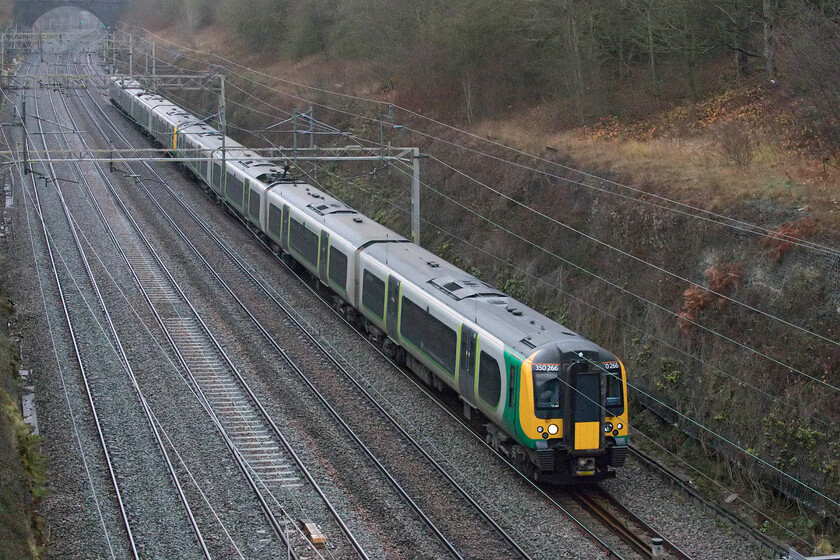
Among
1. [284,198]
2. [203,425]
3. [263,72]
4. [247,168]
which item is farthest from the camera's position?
[263,72]

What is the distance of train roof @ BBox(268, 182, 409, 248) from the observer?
21.8 m

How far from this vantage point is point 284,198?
2588cm

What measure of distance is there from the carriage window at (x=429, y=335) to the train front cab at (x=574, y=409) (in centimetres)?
255

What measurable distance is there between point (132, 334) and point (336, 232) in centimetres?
520

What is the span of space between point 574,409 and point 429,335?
407cm

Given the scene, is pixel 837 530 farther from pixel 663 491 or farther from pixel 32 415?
pixel 32 415

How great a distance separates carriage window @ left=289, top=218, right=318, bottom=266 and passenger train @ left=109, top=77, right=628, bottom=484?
3cm

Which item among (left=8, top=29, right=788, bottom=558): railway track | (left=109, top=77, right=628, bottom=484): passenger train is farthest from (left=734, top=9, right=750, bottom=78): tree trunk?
(left=8, top=29, right=788, bottom=558): railway track

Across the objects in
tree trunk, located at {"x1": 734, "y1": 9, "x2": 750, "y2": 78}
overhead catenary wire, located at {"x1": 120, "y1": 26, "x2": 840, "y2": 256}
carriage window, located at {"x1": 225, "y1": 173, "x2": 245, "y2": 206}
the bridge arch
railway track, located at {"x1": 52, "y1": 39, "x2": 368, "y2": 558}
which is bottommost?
railway track, located at {"x1": 52, "y1": 39, "x2": 368, "y2": 558}

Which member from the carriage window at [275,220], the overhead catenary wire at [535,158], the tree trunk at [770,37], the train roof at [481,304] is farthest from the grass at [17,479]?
the tree trunk at [770,37]

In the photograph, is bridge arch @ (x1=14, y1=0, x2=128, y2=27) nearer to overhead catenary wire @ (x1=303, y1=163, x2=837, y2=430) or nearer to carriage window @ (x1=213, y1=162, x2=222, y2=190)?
carriage window @ (x1=213, y1=162, x2=222, y2=190)

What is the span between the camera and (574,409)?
543 inches

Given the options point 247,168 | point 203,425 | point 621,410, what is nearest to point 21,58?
point 247,168

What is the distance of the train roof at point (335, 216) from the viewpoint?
21.8 m
